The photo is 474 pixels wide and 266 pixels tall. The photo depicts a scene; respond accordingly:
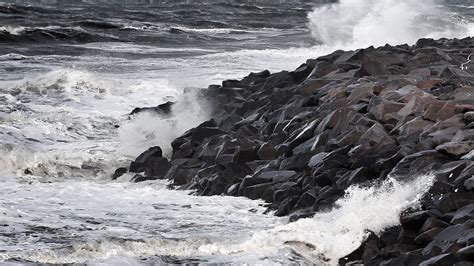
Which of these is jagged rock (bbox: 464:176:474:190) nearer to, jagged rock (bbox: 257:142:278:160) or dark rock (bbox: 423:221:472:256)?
dark rock (bbox: 423:221:472:256)

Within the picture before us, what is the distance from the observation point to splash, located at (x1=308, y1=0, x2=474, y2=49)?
83.0 feet

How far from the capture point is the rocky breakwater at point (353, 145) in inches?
278

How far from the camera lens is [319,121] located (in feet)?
33.1

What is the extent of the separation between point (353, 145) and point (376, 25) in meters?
17.8

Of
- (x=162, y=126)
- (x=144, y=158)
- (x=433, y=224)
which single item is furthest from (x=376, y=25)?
(x=433, y=224)

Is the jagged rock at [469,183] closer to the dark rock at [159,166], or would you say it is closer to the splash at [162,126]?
the dark rock at [159,166]

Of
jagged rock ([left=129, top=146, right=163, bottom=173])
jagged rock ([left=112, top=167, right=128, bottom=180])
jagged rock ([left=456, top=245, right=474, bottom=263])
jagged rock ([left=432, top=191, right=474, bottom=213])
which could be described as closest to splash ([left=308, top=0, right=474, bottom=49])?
jagged rock ([left=129, top=146, right=163, bottom=173])

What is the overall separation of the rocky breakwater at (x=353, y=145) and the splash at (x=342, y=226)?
0.13 m

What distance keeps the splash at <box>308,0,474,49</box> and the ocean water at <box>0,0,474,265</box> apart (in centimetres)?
10

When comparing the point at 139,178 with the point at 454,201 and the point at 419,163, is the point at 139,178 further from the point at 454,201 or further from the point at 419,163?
the point at 454,201

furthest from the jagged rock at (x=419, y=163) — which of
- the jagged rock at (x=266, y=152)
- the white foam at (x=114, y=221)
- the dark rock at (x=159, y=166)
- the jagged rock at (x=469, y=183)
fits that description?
the dark rock at (x=159, y=166)

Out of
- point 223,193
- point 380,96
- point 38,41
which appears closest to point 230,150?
point 223,193

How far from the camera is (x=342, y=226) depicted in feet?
24.8

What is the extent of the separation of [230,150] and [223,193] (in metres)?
0.99
